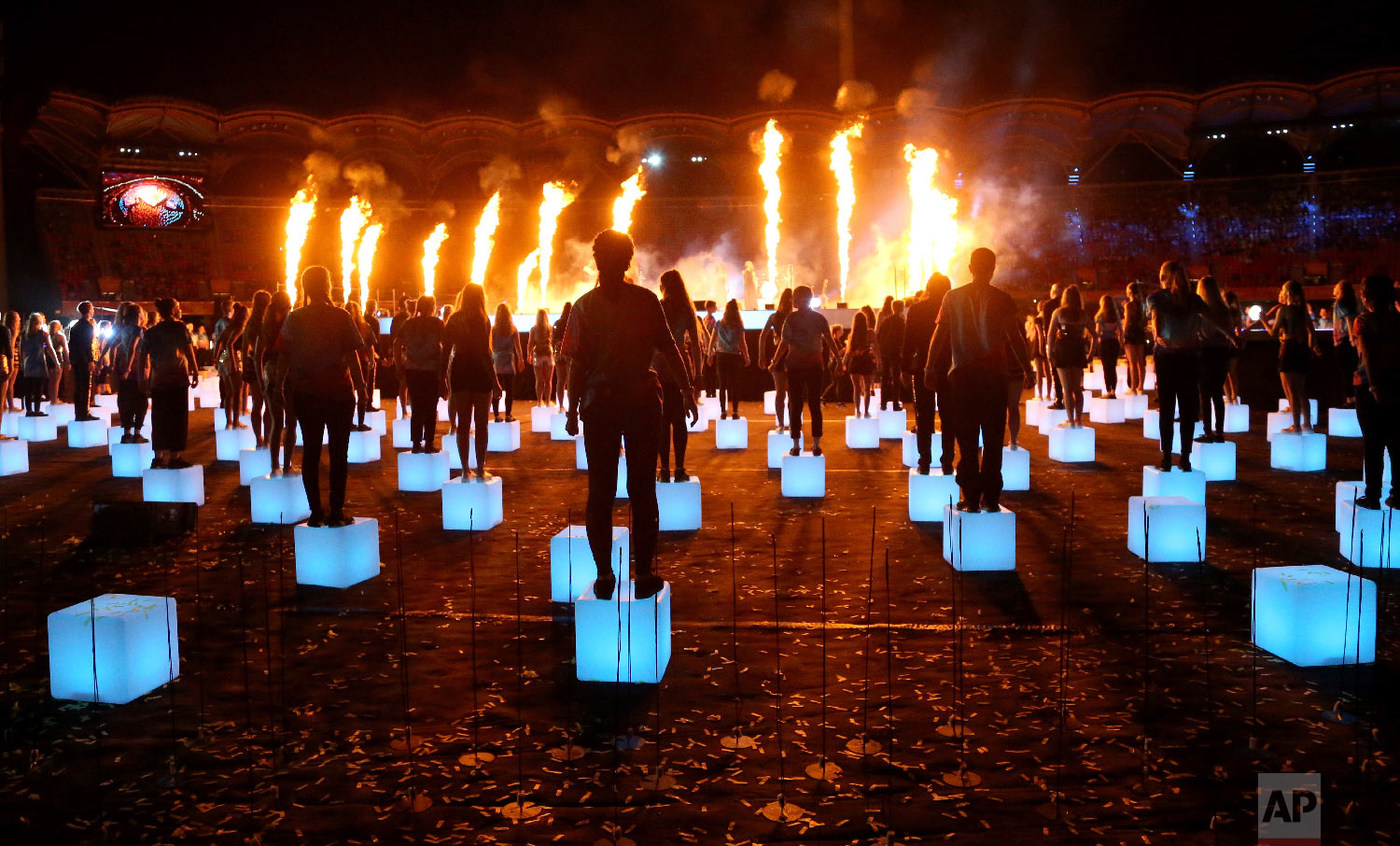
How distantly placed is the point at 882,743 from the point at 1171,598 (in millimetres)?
2834

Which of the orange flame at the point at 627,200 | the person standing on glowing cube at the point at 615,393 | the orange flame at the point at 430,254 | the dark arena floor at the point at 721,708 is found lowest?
the dark arena floor at the point at 721,708

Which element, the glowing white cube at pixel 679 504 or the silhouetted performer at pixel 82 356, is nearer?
the glowing white cube at pixel 679 504

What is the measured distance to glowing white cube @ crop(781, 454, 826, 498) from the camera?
9414mm

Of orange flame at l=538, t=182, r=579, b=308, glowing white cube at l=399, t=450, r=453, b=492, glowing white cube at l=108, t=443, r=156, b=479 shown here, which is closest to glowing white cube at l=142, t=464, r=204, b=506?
glowing white cube at l=399, t=450, r=453, b=492

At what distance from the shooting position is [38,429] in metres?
15.2

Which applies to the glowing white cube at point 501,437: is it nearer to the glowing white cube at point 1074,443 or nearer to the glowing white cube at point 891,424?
the glowing white cube at point 891,424

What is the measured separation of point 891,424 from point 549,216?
26.4 m

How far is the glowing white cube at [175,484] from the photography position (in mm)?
9352

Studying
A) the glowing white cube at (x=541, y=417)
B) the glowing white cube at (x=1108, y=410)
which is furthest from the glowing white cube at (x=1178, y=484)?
the glowing white cube at (x=541, y=417)

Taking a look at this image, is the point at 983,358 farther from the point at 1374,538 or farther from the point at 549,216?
the point at 549,216

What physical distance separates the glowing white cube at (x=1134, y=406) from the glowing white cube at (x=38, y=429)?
1605cm

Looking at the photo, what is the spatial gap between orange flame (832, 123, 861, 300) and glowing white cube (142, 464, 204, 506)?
29.5 metres

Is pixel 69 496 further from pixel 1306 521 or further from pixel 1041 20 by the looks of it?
pixel 1041 20

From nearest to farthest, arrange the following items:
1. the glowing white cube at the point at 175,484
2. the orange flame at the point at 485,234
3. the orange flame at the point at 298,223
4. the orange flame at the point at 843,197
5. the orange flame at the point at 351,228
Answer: the glowing white cube at the point at 175,484 < the orange flame at the point at 843,197 < the orange flame at the point at 351,228 < the orange flame at the point at 298,223 < the orange flame at the point at 485,234
